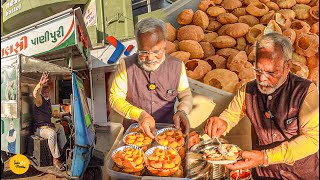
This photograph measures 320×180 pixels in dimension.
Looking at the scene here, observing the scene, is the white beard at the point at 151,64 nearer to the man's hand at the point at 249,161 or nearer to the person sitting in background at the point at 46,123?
the person sitting in background at the point at 46,123

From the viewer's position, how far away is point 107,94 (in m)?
2.26

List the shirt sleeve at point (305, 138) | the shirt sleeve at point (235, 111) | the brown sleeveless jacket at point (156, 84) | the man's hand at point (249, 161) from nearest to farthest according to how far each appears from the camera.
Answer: the shirt sleeve at point (305, 138) → the man's hand at point (249, 161) → the shirt sleeve at point (235, 111) → the brown sleeveless jacket at point (156, 84)

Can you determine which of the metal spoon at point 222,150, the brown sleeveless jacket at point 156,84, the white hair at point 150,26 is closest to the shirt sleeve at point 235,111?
the metal spoon at point 222,150

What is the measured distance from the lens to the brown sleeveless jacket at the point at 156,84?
2131 mm

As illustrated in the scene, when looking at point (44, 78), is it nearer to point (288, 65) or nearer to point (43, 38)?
point (43, 38)

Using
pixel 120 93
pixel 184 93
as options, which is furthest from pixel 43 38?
pixel 184 93

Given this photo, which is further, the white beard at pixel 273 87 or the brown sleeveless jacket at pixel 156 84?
the brown sleeveless jacket at pixel 156 84

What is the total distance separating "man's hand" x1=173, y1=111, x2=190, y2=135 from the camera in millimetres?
2146

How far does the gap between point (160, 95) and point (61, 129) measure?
0.70 metres

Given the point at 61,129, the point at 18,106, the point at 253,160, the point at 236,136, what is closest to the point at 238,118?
the point at 236,136

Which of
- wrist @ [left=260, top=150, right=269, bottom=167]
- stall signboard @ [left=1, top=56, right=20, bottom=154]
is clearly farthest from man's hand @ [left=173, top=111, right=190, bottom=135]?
stall signboard @ [left=1, top=56, right=20, bottom=154]

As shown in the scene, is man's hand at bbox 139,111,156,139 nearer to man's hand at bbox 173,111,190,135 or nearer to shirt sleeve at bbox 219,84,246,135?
man's hand at bbox 173,111,190,135

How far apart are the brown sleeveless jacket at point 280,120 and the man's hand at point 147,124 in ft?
1.93

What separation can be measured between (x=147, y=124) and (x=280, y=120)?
2.56 ft
